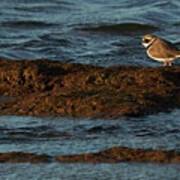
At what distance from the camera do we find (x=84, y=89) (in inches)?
247

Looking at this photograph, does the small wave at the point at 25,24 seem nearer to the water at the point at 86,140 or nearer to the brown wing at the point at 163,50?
the brown wing at the point at 163,50

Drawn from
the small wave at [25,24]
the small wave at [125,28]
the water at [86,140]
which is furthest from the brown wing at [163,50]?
the small wave at [25,24]

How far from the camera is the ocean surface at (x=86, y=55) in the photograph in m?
4.17

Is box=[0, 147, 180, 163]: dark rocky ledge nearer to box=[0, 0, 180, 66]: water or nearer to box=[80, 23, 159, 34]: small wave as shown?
box=[0, 0, 180, 66]: water

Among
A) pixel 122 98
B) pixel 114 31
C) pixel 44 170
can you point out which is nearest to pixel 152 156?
pixel 44 170

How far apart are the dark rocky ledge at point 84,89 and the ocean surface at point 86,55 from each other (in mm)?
190

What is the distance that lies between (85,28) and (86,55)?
3197mm

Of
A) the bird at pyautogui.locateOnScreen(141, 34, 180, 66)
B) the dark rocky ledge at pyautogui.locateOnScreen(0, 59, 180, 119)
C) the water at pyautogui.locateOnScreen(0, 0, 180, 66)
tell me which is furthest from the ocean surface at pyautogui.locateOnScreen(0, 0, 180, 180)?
the bird at pyautogui.locateOnScreen(141, 34, 180, 66)

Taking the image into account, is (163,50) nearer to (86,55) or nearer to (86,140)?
(86,55)

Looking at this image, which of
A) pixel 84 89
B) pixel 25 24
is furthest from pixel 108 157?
pixel 25 24

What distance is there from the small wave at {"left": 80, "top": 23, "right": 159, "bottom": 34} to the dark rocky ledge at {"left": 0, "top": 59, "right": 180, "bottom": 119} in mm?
6214

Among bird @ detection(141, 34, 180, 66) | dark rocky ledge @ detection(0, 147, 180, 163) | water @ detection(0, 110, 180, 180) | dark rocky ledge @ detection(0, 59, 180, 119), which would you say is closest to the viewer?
water @ detection(0, 110, 180, 180)

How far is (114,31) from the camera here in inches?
534

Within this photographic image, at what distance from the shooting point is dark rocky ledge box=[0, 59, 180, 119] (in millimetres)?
5617
